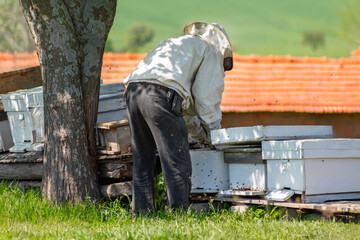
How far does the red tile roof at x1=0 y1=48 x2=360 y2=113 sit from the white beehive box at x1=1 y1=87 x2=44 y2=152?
19.9 ft

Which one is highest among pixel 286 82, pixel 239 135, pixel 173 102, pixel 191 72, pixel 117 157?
pixel 286 82

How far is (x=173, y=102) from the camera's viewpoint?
16.8 feet

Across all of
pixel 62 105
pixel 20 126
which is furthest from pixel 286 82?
pixel 62 105

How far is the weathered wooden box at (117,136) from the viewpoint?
5801 millimetres

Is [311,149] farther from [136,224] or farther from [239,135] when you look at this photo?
[136,224]

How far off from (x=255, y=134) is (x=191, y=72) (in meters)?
0.94

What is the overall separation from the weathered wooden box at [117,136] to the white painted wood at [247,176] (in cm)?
120

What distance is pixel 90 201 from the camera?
5695 millimetres

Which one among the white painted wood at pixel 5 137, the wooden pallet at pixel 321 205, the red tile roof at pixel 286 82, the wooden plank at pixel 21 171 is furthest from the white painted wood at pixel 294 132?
the red tile roof at pixel 286 82

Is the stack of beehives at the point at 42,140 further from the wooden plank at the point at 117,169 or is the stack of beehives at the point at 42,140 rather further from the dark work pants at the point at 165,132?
the dark work pants at the point at 165,132

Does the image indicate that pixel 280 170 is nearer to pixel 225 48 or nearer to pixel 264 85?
pixel 225 48

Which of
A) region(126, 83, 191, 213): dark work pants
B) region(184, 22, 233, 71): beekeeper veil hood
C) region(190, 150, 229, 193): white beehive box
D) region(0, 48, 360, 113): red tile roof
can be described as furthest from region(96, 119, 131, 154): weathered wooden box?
region(0, 48, 360, 113): red tile roof

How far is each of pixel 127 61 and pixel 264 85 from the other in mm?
3871

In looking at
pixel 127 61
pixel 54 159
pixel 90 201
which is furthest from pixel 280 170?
pixel 127 61
